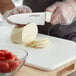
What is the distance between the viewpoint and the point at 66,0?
1104 millimetres

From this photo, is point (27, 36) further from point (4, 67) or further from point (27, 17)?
point (4, 67)

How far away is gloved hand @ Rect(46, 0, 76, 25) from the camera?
102 cm

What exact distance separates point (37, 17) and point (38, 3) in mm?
210

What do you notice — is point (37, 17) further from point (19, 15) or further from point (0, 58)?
point (0, 58)

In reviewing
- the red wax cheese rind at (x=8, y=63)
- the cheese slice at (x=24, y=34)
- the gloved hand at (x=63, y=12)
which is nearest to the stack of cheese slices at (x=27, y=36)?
the cheese slice at (x=24, y=34)

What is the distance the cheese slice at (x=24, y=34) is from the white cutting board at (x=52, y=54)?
0.03 m

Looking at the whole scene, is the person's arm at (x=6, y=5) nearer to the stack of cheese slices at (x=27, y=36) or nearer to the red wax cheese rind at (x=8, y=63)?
the stack of cheese slices at (x=27, y=36)

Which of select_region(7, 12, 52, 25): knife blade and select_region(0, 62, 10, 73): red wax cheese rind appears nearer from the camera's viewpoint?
select_region(0, 62, 10, 73): red wax cheese rind

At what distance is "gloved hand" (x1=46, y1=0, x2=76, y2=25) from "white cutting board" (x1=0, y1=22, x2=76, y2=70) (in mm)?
82

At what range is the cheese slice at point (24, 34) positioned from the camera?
3.09ft

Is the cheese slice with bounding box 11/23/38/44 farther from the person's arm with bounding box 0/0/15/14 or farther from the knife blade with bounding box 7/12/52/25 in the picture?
the person's arm with bounding box 0/0/15/14

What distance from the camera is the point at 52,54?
0.86 meters

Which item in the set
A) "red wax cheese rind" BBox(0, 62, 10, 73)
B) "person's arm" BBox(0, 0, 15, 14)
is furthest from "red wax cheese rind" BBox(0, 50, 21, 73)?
"person's arm" BBox(0, 0, 15, 14)

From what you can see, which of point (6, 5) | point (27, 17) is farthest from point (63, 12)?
point (6, 5)
